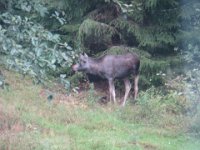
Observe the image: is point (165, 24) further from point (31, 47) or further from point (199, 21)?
point (31, 47)

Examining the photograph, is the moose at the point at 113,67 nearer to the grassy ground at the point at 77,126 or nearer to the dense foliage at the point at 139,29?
the dense foliage at the point at 139,29

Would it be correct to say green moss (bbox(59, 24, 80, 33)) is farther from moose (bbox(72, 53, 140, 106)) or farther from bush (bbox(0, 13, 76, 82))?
bush (bbox(0, 13, 76, 82))

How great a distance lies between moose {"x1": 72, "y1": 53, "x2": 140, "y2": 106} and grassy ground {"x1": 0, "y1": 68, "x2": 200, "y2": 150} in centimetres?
111

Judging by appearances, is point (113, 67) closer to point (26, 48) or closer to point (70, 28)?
point (70, 28)

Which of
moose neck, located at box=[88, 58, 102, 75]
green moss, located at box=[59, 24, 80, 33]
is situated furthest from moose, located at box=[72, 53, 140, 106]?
green moss, located at box=[59, 24, 80, 33]

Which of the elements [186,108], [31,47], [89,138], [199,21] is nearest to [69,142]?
[89,138]

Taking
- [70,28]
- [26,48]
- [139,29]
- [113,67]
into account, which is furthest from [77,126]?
[26,48]

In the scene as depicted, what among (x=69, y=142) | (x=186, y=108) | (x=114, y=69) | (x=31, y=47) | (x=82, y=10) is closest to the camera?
(x=31, y=47)

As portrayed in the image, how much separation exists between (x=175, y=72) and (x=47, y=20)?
3883 mm

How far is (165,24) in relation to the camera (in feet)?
53.9

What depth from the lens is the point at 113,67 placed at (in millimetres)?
15758

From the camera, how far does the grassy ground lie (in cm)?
1074

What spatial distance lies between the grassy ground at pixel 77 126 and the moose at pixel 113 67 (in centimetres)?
111

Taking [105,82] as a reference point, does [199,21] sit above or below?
above
